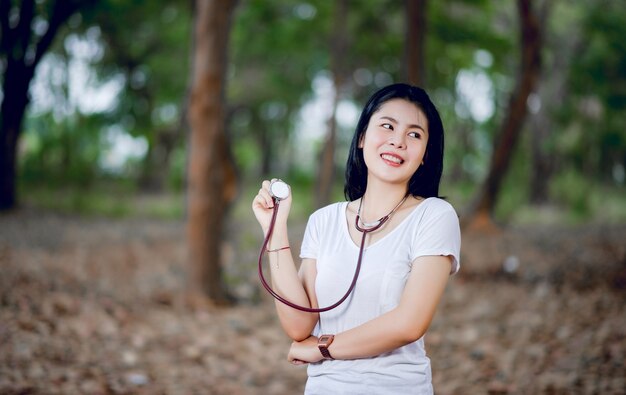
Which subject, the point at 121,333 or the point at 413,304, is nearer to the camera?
the point at 413,304

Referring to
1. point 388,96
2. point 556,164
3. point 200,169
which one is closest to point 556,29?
point 556,164

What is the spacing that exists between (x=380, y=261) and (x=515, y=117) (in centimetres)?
985

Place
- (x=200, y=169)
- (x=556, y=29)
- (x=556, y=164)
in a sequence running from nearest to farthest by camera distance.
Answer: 1. (x=200, y=169)
2. (x=556, y=29)
3. (x=556, y=164)

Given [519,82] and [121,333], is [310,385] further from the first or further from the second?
[519,82]

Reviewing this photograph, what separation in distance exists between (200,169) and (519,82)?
7.00 metres

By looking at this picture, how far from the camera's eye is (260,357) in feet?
16.3

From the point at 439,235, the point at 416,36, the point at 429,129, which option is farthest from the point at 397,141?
the point at 416,36

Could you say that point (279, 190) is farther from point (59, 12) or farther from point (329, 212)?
point (59, 12)

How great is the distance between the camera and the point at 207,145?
604cm

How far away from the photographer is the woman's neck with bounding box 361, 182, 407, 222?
75.1 inches

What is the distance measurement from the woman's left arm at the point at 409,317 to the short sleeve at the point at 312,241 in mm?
308

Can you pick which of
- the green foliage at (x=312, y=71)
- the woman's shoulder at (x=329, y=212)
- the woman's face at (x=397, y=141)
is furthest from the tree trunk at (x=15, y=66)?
the woman's face at (x=397, y=141)

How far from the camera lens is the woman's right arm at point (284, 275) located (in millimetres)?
1895

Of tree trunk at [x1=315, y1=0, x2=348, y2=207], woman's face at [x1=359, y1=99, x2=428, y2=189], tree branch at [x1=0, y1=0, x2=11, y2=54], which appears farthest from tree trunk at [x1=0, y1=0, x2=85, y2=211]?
woman's face at [x1=359, y1=99, x2=428, y2=189]
